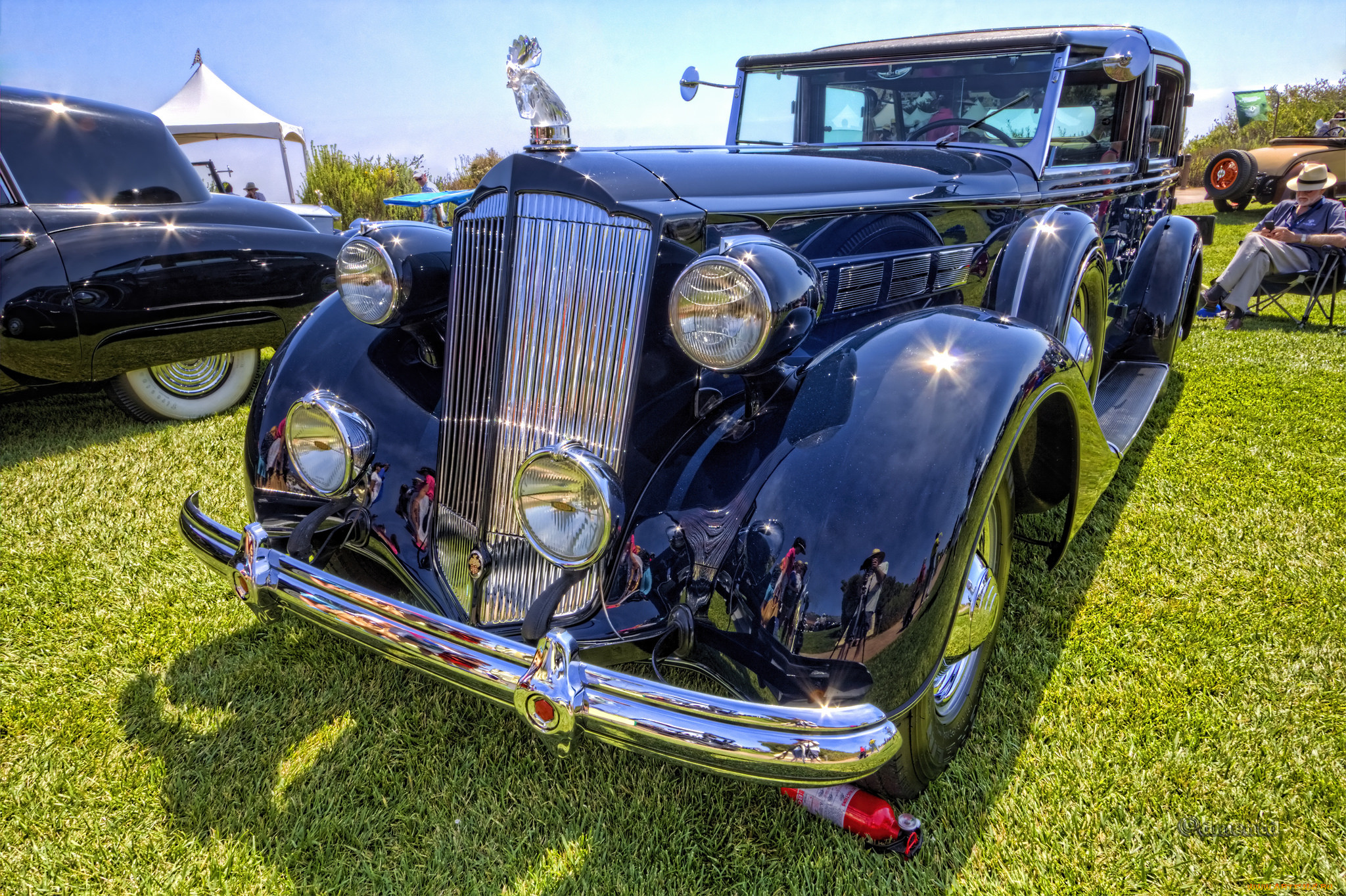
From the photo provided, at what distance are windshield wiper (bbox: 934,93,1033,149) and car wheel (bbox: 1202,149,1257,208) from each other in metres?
13.2

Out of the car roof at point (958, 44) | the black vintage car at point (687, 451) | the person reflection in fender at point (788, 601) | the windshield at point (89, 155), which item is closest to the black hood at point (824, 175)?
the black vintage car at point (687, 451)

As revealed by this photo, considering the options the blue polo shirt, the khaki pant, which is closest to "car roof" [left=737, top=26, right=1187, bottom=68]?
the khaki pant

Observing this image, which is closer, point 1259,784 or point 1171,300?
point 1259,784

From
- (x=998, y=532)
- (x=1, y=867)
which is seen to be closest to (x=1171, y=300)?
(x=998, y=532)

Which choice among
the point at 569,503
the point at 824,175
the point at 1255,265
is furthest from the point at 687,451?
the point at 1255,265

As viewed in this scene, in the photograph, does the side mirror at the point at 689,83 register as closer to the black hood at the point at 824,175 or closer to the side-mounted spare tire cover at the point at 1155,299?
the black hood at the point at 824,175

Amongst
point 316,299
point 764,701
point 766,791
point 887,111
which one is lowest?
point 766,791

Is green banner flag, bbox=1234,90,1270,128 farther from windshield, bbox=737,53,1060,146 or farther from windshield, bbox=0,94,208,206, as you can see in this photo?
windshield, bbox=0,94,208,206

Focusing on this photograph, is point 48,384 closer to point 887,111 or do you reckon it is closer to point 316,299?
point 316,299

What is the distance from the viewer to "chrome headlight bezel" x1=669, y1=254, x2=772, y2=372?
1.60 meters

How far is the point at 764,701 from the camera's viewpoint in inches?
57.6

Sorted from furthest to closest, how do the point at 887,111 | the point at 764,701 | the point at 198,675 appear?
1. the point at 887,111
2. the point at 198,675
3. the point at 764,701

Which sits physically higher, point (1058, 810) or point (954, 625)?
point (954, 625)

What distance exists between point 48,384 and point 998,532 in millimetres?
4384
